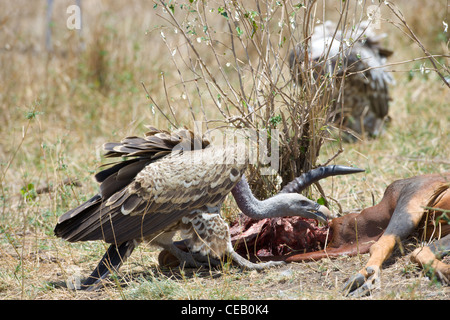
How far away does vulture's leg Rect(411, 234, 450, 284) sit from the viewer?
3.01m

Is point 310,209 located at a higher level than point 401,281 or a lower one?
→ higher

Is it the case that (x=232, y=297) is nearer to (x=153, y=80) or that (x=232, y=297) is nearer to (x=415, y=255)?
(x=415, y=255)

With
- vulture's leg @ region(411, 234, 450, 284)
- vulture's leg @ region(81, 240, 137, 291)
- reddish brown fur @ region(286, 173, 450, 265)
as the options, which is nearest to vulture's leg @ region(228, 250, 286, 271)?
reddish brown fur @ region(286, 173, 450, 265)

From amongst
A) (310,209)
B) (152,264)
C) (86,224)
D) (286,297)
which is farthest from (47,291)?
(310,209)

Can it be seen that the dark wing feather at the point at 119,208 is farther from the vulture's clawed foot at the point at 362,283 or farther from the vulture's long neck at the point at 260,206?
the vulture's clawed foot at the point at 362,283

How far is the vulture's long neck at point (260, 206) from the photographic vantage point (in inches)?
151

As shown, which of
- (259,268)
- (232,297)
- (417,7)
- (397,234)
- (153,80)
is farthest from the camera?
(417,7)

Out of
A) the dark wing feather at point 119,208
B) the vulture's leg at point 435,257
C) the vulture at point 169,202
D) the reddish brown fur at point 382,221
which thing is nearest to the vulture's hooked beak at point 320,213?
the vulture at point 169,202

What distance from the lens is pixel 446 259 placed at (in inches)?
130

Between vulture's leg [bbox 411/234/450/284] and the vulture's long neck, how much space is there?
35.9 inches

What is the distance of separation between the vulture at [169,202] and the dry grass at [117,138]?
0.23 metres

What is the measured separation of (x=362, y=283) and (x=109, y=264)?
5.17 feet

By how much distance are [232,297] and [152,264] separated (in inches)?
45.9

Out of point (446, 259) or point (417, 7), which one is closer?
point (446, 259)
